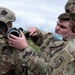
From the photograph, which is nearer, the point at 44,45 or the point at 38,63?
the point at 38,63

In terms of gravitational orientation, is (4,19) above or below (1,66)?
above

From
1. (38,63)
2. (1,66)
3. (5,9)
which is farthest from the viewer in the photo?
(5,9)

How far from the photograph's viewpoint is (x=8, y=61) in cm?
598

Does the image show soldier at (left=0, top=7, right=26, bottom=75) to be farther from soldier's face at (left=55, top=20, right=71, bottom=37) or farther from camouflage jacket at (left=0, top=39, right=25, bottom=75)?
soldier's face at (left=55, top=20, right=71, bottom=37)

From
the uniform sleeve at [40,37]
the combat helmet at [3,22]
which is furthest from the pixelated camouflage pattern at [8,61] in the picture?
the uniform sleeve at [40,37]

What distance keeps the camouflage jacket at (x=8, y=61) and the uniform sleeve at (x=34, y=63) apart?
5.15 ft

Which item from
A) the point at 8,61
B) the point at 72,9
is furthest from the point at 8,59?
the point at 72,9

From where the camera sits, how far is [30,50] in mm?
4449

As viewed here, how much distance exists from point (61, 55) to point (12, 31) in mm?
1109

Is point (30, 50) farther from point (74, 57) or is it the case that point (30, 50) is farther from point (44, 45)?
point (44, 45)

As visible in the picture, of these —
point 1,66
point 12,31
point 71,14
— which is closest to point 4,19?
point 1,66

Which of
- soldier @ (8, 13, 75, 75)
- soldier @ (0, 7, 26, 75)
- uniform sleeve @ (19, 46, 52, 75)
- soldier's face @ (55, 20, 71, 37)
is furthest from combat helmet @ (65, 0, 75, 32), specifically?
soldier's face @ (55, 20, 71, 37)

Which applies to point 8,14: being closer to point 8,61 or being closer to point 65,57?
point 8,61

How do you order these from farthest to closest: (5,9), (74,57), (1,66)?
(5,9) → (1,66) → (74,57)
